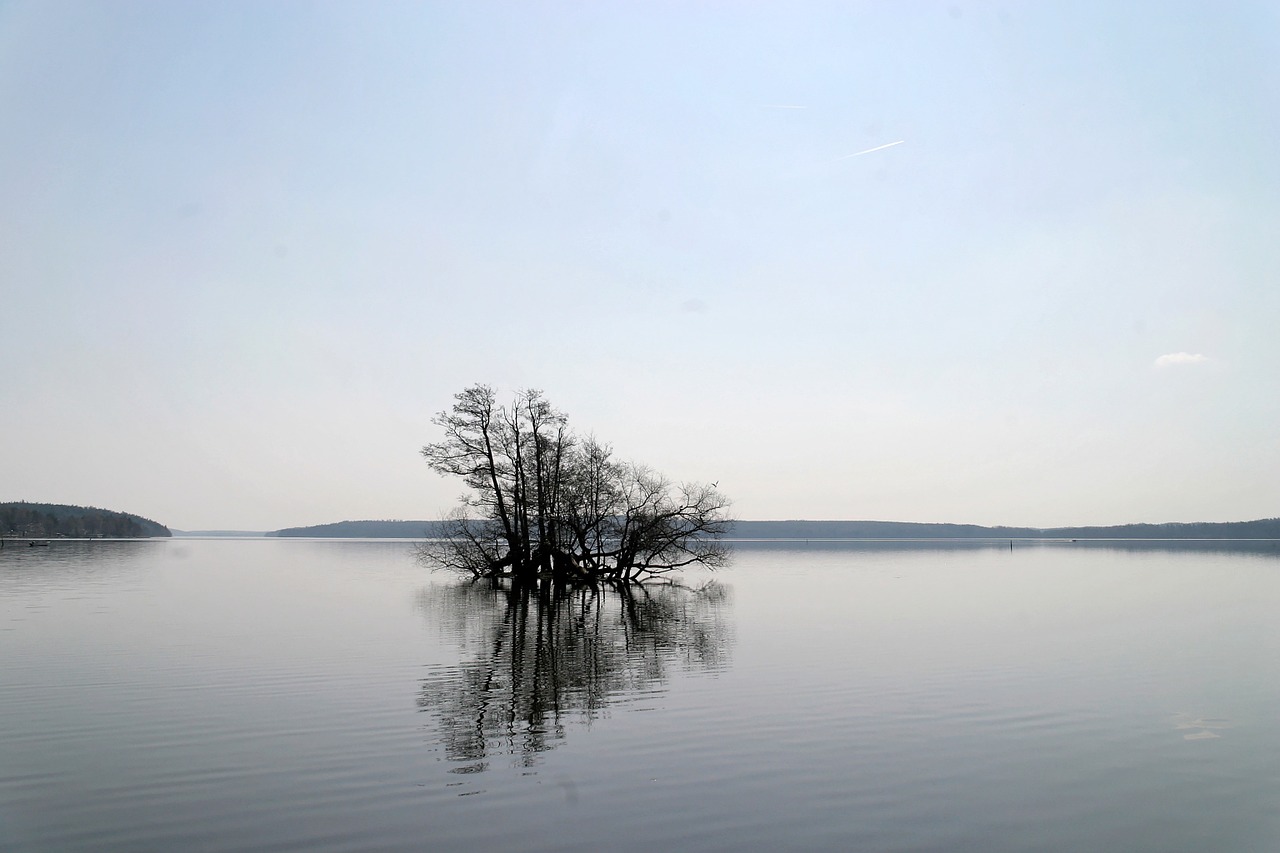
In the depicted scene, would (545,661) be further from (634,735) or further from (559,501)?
(559,501)

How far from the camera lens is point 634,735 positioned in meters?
14.2

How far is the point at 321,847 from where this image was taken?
9.05m

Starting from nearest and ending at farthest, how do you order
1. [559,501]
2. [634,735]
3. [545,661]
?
[634,735]
[545,661]
[559,501]

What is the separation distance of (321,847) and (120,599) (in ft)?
A: 122

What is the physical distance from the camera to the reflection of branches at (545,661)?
14.4 m

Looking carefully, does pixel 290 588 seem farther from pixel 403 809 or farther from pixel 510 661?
pixel 403 809

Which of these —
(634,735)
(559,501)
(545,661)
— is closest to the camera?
(634,735)

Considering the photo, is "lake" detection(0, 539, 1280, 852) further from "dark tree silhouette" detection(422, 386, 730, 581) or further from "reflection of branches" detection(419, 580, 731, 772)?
"dark tree silhouette" detection(422, 386, 730, 581)

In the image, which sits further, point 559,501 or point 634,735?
point 559,501

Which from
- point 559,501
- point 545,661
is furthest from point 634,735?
point 559,501

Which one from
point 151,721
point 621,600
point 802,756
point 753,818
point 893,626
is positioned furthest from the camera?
point 621,600

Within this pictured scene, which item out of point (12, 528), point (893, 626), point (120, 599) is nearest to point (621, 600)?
point (893, 626)

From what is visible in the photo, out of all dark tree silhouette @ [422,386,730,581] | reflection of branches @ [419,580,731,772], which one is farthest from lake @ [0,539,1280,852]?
dark tree silhouette @ [422,386,730,581]

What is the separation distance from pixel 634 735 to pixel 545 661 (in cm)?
874
